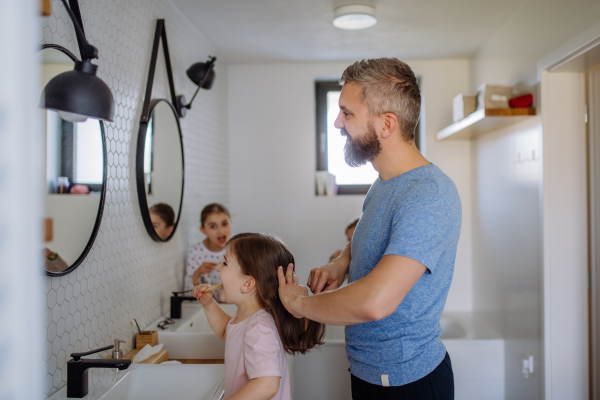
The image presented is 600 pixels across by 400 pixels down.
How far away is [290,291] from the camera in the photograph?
1071 mm

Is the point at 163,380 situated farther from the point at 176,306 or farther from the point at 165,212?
the point at 165,212

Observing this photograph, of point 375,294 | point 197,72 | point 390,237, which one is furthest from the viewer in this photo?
point 197,72

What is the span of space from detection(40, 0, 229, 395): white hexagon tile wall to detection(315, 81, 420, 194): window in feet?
4.16

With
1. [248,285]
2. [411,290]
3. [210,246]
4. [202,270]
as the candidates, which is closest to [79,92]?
[248,285]

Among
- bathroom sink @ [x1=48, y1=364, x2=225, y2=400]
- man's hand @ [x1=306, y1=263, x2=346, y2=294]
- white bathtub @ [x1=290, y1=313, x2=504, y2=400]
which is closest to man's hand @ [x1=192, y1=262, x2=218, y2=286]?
→ white bathtub @ [x1=290, y1=313, x2=504, y2=400]

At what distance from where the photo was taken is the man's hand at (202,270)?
2221 millimetres

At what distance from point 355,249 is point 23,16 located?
104cm

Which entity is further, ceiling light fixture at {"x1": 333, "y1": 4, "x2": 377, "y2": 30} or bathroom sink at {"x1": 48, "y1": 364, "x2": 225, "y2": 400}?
ceiling light fixture at {"x1": 333, "y1": 4, "x2": 377, "y2": 30}

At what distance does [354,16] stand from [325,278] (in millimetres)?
1597

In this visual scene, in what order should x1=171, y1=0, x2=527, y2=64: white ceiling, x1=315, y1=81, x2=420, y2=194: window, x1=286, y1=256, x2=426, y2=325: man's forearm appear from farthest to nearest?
x1=315, y1=81, x2=420, y2=194: window < x1=171, y1=0, x2=527, y2=64: white ceiling < x1=286, y1=256, x2=426, y2=325: man's forearm

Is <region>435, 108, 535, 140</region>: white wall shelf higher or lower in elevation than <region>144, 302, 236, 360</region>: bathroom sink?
higher

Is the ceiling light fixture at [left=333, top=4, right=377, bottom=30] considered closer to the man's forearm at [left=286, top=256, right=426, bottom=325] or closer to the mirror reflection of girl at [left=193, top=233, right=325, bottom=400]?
the mirror reflection of girl at [left=193, top=233, right=325, bottom=400]

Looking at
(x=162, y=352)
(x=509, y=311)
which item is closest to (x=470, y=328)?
(x=509, y=311)

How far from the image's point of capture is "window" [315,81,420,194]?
352 cm
